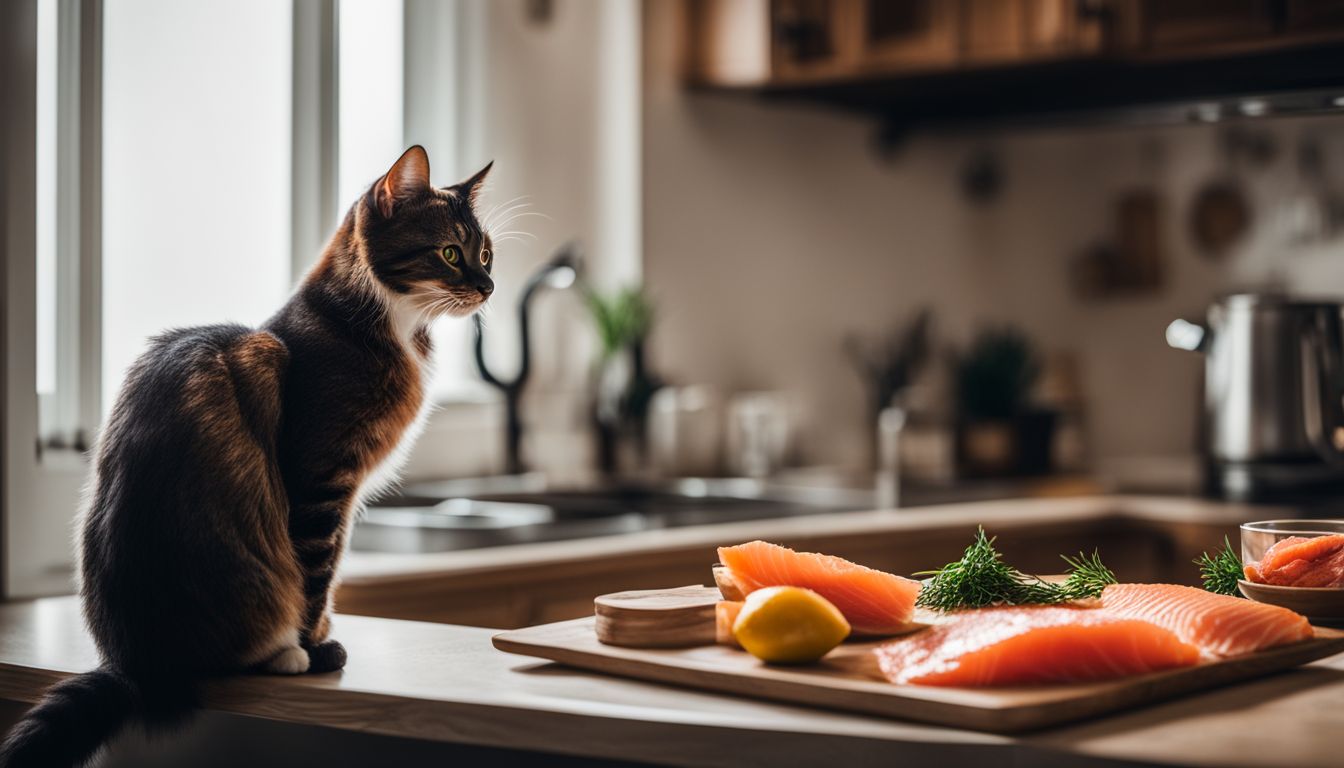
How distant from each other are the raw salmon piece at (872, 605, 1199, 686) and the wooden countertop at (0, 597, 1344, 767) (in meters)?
0.04

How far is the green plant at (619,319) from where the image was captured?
9.34ft

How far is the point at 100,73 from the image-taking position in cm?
191

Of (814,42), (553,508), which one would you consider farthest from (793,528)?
(814,42)

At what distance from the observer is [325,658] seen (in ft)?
3.64

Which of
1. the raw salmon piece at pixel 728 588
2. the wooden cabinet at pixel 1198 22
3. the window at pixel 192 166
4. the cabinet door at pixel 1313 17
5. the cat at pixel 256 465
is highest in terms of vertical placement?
the wooden cabinet at pixel 1198 22

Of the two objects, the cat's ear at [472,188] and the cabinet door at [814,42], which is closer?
the cat's ear at [472,188]

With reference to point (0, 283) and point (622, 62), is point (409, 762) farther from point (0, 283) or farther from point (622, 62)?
point (622, 62)

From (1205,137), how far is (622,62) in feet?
5.45

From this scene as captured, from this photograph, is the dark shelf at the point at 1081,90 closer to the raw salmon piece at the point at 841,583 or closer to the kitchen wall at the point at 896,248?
the kitchen wall at the point at 896,248

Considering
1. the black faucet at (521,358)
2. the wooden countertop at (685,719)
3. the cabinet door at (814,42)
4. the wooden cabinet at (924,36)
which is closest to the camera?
the wooden countertop at (685,719)

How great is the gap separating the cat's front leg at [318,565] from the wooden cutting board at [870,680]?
0.14 m

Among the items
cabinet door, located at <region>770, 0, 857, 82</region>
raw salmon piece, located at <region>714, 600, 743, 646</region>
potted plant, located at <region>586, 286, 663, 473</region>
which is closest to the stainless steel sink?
potted plant, located at <region>586, 286, 663, 473</region>

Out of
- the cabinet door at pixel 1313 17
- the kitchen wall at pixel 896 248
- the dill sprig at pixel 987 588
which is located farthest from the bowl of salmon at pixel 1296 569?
the kitchen wall at pixel 896 248

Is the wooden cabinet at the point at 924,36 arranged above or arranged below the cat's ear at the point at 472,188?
above
